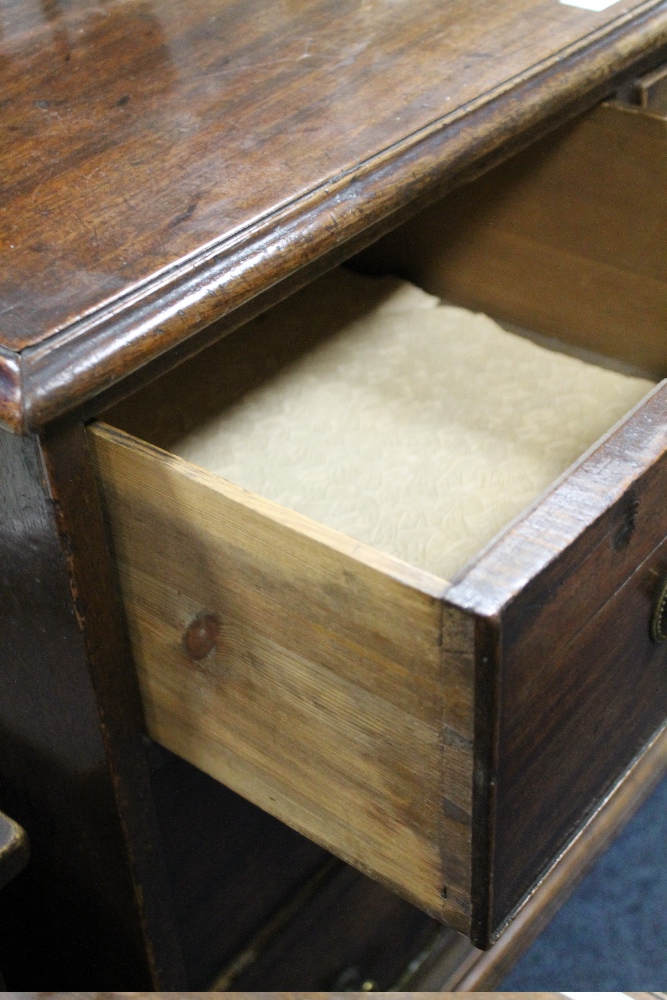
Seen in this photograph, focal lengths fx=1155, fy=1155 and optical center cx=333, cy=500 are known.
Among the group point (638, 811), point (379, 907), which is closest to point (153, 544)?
point (379, 907)

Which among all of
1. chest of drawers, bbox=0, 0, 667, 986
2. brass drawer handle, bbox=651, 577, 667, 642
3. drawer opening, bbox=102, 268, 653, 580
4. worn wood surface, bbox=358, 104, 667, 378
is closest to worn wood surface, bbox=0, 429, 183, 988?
chest of drawers, bbox=0, 0, 667, 986

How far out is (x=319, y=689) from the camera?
1.82 ft

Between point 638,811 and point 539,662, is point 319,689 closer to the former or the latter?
point 539,662

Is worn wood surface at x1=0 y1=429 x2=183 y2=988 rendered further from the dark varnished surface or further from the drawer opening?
the drawer opening

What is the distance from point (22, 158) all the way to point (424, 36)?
0.31 meters

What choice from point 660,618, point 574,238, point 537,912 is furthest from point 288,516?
point 537,912

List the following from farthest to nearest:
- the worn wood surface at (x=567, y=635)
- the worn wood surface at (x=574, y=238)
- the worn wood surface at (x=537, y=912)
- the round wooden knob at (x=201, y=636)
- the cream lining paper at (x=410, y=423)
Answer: the worn wood surface at (x=537, y=912)
the worn wood surface at (x=574, y=238)
the cream lining paper at (x=410, y=423)
the round wooden knob at (x=201, y=636)
the worn wood surface at (x=567, y=635)

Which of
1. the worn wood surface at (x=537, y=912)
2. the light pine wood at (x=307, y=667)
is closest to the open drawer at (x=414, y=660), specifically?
the light pine wood at (x=307, y=667)

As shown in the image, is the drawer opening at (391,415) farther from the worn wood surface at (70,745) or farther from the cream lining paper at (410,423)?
the worn wood surface at (70,745)

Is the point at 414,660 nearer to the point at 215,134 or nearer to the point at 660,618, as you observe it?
the point at 660,618

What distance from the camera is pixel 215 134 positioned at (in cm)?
69

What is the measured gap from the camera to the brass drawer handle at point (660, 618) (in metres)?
0.63

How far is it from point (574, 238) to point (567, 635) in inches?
17.1

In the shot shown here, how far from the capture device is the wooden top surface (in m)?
0.55
